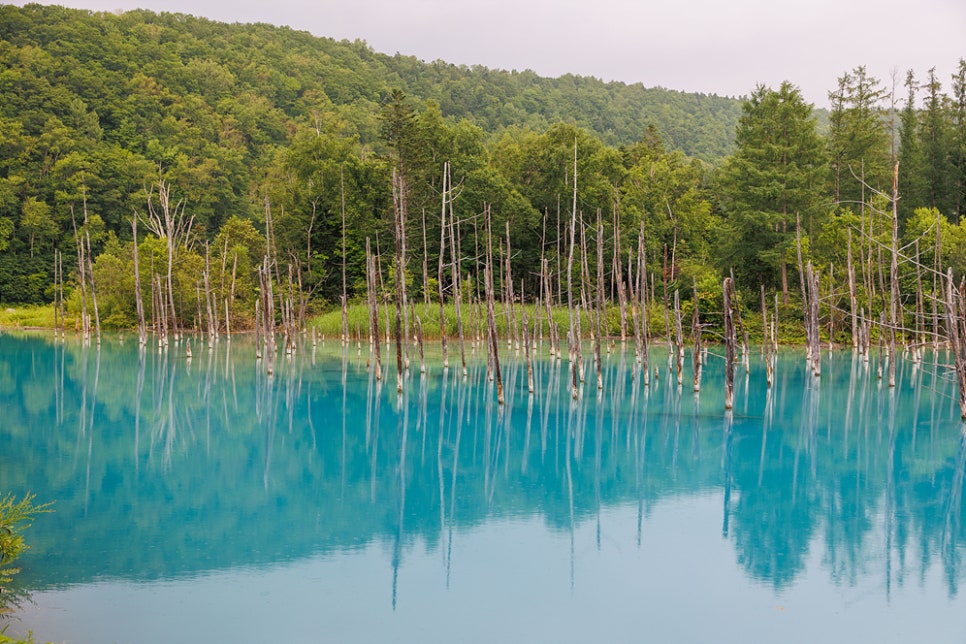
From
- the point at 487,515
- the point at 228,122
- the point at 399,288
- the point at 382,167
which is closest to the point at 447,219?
the point at 382,167

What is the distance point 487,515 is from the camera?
1366 centimetres

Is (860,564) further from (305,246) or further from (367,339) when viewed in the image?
(305,246)

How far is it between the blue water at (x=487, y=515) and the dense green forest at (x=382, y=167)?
7.69m

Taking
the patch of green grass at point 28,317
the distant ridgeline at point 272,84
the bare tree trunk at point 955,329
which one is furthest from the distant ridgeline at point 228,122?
the bare tree trunk at point 955,329

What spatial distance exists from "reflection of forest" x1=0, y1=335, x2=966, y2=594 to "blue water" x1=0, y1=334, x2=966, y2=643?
0.08 meters

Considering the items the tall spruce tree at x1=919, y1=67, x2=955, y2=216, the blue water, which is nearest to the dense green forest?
the tall spruce tree at x1=919, y1=67, x2=955, y2=216

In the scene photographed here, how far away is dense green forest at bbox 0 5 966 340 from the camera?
144 ft

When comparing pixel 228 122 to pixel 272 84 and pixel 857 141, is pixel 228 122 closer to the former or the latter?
pixel 272 84

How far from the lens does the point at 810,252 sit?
42094 mm

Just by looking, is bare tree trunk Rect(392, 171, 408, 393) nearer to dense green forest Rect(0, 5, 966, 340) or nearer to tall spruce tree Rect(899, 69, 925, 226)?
dense green forest Rect(0, 5, 966, 340)

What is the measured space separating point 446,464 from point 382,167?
113 ft

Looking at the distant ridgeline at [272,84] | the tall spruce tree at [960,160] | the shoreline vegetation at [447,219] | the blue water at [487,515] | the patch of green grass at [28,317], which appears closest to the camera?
the blue water at [487,515]

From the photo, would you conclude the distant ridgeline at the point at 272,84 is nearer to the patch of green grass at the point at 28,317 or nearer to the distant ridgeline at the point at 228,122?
the distant ridgeline at the point at 228,122

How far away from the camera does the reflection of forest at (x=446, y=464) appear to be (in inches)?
478
